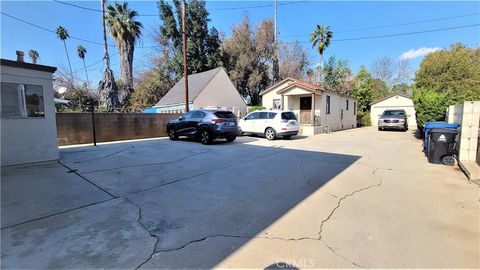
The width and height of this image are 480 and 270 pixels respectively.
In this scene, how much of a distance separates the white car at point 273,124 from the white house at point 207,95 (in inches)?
305

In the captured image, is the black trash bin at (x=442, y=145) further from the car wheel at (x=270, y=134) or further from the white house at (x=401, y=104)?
the white house at (x=401, y=104)

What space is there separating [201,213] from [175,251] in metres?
0.98

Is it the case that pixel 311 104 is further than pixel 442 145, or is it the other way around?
pixel 311 104

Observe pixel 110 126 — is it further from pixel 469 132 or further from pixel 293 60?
pixel 293 60

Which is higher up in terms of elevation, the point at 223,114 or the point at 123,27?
the point at 123,27

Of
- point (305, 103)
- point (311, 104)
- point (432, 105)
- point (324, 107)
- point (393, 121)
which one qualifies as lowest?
point (393, 121)

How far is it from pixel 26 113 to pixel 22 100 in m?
0.37

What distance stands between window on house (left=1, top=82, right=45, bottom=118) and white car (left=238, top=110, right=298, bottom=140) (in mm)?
9555

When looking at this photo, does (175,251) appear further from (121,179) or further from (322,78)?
(322,78)

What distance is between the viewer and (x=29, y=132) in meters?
6.74

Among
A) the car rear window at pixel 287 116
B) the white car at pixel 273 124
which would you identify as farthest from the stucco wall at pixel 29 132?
the car rear window at pixel 287 116

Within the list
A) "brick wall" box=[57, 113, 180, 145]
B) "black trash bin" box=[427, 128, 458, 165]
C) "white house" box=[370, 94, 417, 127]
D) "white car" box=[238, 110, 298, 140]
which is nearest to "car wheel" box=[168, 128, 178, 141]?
"brick wall" box=[57, 113, 180, 145]

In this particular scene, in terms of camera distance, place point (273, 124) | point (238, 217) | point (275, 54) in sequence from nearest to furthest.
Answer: point (238, 217), point (273, 124), point (275, 54)

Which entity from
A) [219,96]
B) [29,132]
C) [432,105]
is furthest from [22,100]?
[432,105]
